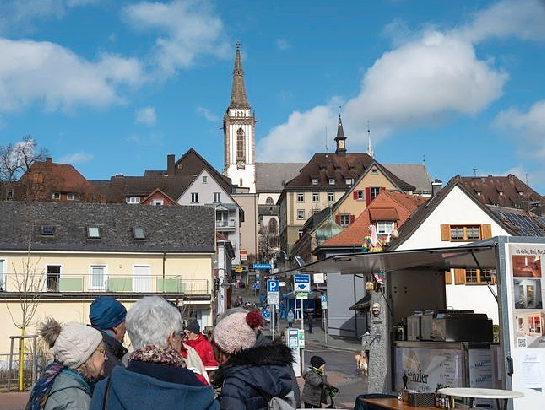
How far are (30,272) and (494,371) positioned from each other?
35292 mm

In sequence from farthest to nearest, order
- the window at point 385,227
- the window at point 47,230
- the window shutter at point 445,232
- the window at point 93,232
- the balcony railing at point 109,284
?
1. the window at point 385,227
2. the window at point 93,232
3. the window at point 47,230
4. the balcony railing at point 109,284
5. the window shutter at point 445,232

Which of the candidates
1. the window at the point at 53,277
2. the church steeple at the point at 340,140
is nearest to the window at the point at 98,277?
the window at the point at 53,277

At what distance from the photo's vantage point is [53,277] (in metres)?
41.7

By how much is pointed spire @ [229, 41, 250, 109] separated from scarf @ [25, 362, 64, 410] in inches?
6155

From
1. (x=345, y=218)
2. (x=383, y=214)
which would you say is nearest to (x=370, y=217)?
(x=383, y=214)

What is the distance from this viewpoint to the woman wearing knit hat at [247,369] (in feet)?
16.9

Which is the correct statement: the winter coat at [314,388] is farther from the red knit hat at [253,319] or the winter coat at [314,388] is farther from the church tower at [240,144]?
the church tower at [240,144]

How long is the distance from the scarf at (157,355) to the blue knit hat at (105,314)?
2.15 metres

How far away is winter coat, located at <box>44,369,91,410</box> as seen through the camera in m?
4.59

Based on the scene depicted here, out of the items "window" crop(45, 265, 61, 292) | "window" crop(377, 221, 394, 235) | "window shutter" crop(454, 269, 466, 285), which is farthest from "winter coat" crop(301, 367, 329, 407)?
"window" crop(377, 221, 394, 235)

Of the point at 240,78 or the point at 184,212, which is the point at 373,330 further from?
the point at 240,78

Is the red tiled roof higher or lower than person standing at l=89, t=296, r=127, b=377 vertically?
higher

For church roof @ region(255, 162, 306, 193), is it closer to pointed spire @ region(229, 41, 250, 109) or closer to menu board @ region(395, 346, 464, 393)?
pointed spire @ region(229, 41, 250, 109)

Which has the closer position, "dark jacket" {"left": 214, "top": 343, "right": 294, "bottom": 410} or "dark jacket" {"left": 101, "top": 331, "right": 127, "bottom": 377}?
"dark jacket" {"left": 214, "top": 343, "right": 294, "bottom": 410}
